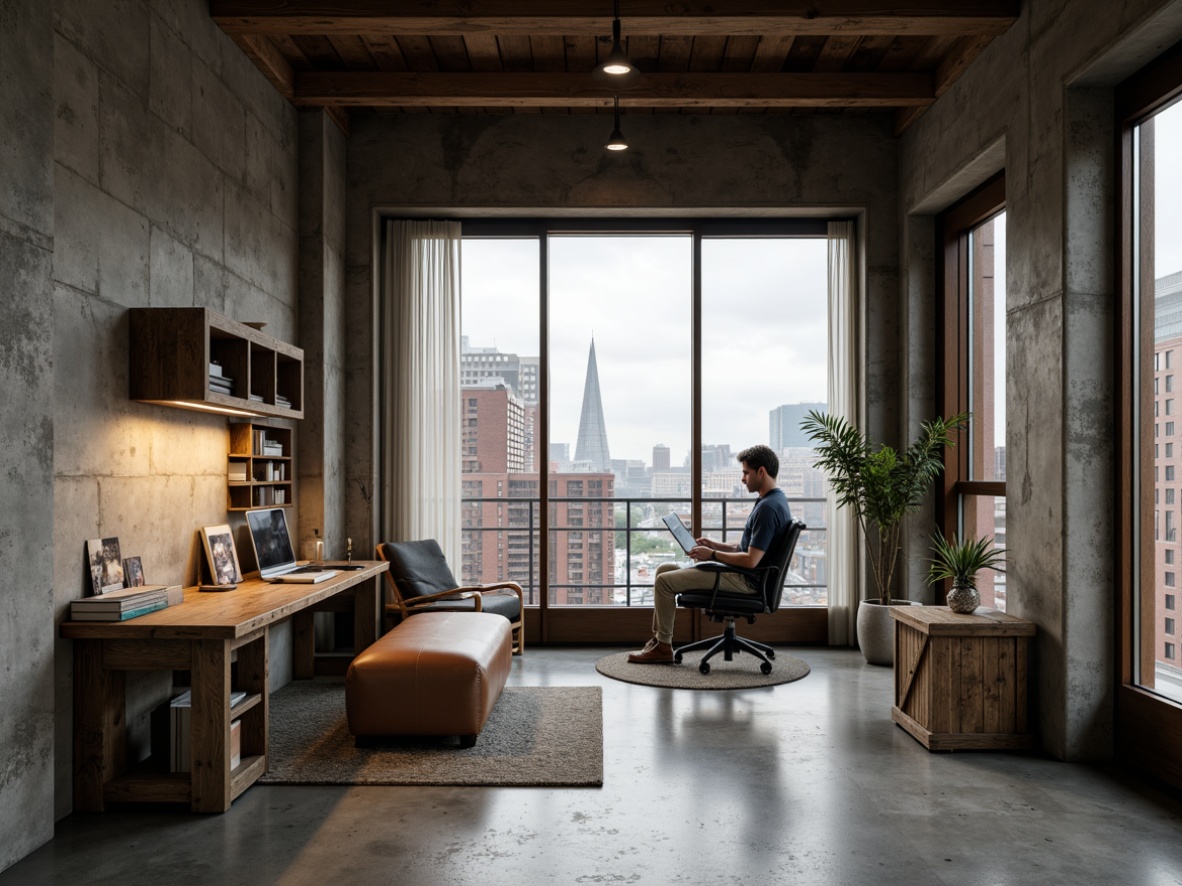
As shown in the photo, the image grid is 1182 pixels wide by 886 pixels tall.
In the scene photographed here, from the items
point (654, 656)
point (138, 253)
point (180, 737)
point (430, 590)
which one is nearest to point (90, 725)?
point (180, 737)

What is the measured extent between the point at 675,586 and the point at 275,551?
2317mm

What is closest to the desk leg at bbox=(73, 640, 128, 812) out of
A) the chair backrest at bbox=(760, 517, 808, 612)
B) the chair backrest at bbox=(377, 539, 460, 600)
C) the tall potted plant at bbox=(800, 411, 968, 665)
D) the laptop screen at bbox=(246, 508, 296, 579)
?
the laptop screen at bbox=(246, 508, 296, 579)

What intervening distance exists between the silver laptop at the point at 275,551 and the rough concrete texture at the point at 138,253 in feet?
0.38

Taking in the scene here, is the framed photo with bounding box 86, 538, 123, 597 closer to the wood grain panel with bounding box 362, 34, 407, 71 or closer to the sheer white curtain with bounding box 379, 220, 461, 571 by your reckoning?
the sheer white curtain with bounding box 379, 220, 461, 571

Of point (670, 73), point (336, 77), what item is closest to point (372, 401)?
point (336, 77)

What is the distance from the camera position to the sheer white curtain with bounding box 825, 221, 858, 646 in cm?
621

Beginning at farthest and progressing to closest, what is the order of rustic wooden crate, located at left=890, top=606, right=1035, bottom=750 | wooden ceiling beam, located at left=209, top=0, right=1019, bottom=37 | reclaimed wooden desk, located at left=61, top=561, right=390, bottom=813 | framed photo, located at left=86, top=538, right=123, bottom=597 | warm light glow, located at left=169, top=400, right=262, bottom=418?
wooden ceiling beam, located at left=209, top=0, right=1019, bottom=37 → rustic wooden crate, located at left=890, top=606, right=1035, bottom=750 → warm light glow, located at left=169, top=400, right=262, bottom=418 → framed photo, located at left=86, top=538, right=123, bottom=597 → reclaimed wooden desk, located at left=61, top=561, right=390, bottom=813

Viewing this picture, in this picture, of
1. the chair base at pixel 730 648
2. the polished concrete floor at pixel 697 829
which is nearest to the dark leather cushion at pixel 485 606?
the chair base at pixel 730 648

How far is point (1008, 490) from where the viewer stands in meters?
4.31

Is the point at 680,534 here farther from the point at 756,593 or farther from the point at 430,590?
the point at 430,590

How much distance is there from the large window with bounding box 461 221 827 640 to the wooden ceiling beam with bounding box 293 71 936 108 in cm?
107

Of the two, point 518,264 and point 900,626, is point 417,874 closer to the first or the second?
point 900,626

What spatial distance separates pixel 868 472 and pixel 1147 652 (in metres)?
2.14

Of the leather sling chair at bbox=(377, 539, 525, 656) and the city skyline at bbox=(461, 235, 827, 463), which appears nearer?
the leather sling chair at bbox=(377, 539, 525, 656)
